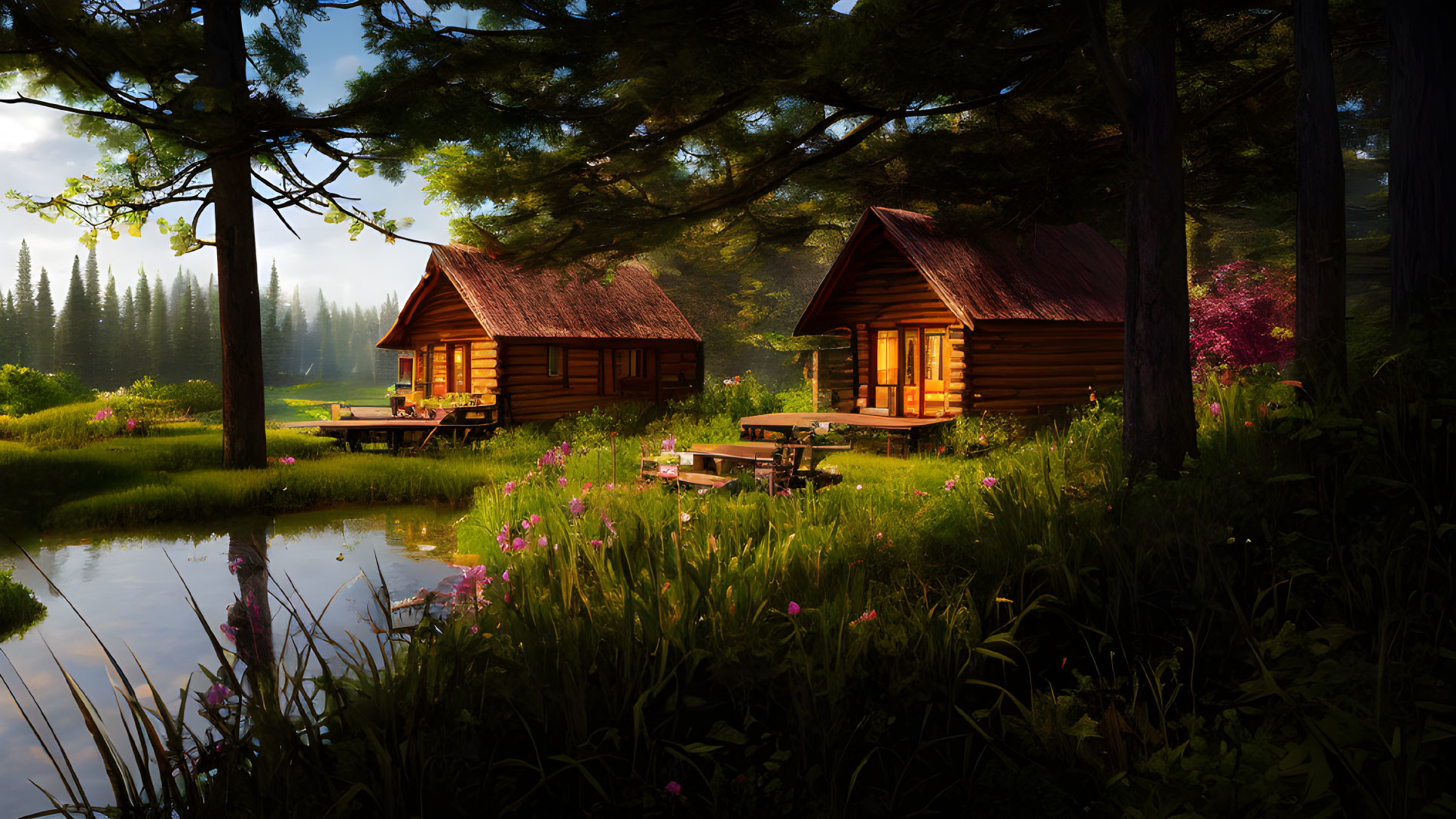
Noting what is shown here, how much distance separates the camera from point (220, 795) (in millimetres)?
2736

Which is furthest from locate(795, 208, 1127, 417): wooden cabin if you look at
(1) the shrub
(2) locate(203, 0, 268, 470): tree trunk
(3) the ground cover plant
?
(1) the shrub

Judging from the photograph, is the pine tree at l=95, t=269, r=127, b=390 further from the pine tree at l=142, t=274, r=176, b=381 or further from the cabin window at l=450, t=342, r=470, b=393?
the cabin window at l=450, t=342, r=470, b=393

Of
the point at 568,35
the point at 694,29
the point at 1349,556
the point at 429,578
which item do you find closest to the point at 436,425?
the point at 429,578

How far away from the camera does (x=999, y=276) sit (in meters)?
17.1

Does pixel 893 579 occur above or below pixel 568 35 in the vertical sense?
below

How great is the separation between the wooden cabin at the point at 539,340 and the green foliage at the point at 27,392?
1070 centimetres

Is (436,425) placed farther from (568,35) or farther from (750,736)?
(750,736)

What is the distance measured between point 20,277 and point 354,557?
308 ft

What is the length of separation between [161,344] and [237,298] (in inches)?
3003

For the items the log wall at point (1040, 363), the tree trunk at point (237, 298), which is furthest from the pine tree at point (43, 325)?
the log wall at point (1040, 363)

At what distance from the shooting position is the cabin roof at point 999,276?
1558 cm

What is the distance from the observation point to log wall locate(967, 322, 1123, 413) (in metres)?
16.4

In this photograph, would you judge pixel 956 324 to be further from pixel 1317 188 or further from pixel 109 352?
pixel 109 352

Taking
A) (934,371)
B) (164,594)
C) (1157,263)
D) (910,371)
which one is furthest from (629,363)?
(1157,263)
